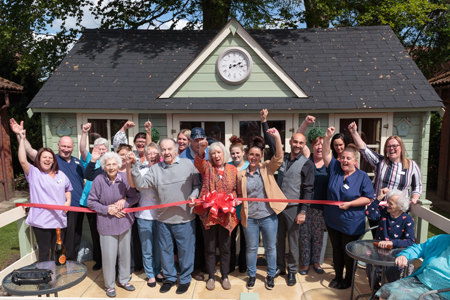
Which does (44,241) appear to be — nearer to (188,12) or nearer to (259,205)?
(259,205)

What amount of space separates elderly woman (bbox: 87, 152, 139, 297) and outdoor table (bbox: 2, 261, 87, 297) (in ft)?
1.99

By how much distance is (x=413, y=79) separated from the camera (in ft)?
20.2

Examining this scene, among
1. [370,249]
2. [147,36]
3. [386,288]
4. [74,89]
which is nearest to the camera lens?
[386,288]

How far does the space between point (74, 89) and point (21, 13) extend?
4.88m

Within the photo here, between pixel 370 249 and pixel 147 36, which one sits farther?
pixel 147 36

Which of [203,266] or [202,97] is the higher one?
[202,97]

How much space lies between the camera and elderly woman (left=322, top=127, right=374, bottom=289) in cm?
391

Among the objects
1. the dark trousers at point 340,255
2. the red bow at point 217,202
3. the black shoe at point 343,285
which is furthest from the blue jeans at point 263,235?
the black shoe at point 343,285

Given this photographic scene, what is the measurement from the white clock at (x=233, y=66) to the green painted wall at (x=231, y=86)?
0.30ft

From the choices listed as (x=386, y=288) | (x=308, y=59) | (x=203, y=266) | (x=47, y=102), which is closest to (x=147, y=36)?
(x=47, y=102)

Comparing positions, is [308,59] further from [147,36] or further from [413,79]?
[147,36]

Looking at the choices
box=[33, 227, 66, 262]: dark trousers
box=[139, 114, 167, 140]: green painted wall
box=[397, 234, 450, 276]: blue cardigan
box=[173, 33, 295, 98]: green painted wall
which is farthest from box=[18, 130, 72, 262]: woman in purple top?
box=[397, 234, 450, 276]: blue cardigan

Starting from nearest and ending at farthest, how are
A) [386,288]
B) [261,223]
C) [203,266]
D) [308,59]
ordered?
[386,288], [261,223], [203,266], [308,59]

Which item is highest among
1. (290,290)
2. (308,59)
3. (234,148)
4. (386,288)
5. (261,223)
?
(308,59)
